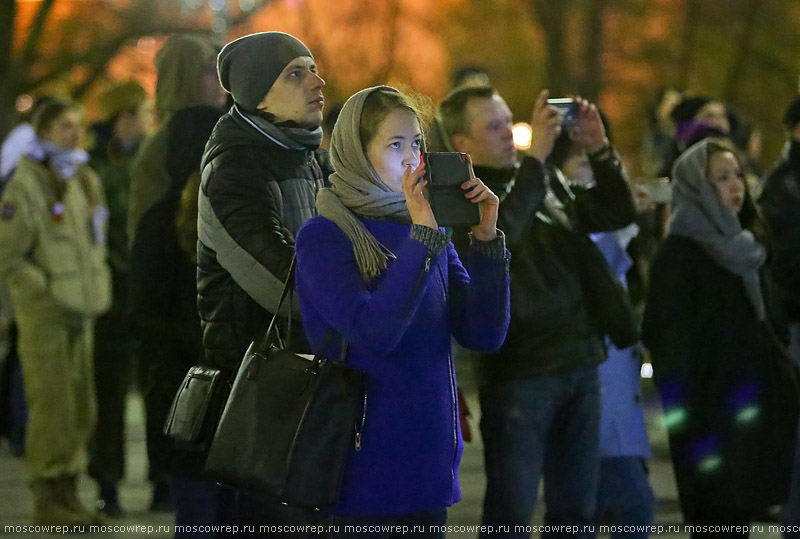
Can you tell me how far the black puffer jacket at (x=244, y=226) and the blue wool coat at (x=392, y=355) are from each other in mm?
578

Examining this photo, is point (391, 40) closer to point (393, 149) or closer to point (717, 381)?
point (717, 381)

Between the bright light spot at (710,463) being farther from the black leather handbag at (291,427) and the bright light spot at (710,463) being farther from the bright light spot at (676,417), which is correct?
the black leather handbag at (291,427)

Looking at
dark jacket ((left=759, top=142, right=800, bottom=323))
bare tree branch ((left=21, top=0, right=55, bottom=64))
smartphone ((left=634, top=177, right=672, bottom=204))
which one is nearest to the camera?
smartphone ((left=634, top=177, right=672, bottom=204))

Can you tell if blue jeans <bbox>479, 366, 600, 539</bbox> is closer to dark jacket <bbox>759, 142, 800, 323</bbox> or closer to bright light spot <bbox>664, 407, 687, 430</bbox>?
bright light spot <bbox>664, 407, 687, 430</bbox>

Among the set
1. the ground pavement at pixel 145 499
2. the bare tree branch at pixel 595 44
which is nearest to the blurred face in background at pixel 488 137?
the ground pavement at pixel 145 499

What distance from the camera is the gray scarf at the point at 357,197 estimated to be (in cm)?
431

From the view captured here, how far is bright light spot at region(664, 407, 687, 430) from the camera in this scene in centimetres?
709

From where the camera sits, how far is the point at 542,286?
6.24 m

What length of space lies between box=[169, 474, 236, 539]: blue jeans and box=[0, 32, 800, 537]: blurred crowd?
0.01m

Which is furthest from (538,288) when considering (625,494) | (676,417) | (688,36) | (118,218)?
(688,36)

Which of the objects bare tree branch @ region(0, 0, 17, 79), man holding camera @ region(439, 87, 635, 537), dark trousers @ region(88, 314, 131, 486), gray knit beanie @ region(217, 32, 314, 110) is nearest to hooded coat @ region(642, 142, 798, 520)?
man holding camera @ region(439, 87, 635, 537)

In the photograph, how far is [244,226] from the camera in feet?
16.4

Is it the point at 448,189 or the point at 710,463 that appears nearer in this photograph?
the point at 448,189

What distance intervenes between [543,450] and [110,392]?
3.96m
